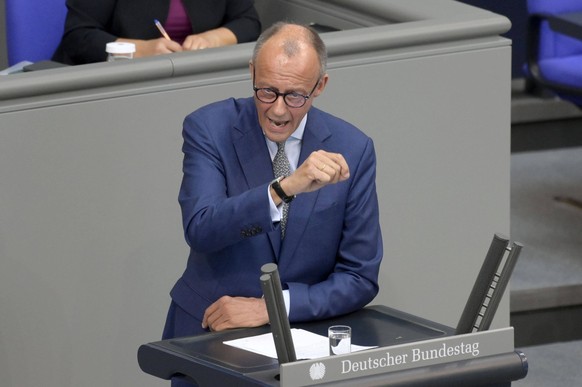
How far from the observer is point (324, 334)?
8.84 ft

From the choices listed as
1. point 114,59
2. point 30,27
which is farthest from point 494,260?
point 30,27

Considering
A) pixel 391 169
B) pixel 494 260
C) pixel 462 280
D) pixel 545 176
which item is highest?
pixel 494 260

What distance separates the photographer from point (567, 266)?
16.7 feet

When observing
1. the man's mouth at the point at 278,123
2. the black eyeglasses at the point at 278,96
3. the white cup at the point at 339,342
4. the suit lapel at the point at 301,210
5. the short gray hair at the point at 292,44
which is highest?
the short gray hair at the point at 292,44

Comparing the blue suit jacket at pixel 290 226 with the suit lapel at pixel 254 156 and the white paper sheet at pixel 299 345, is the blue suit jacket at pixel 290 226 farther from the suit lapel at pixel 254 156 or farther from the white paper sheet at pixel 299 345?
the white paper sheet at pixel 299 345

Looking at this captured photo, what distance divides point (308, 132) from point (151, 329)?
101 centimetres

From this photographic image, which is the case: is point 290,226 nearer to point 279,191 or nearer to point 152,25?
point 279,191

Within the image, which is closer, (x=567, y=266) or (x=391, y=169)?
(x=391, y=169)

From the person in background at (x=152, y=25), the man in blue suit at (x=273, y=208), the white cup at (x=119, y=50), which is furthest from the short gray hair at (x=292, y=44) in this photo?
the person in background at (x=152, y=25)

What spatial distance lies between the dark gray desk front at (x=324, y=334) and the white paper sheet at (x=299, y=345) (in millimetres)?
27

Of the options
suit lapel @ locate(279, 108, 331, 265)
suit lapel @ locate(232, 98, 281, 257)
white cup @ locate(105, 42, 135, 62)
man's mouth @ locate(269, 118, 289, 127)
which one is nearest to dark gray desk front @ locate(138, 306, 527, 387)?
suit lapel @ locate(279, 108, 331, 265)

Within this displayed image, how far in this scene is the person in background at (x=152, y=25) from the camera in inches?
169

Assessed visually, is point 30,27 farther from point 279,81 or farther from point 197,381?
point 197,381

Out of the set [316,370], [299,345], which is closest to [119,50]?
[299,345]
